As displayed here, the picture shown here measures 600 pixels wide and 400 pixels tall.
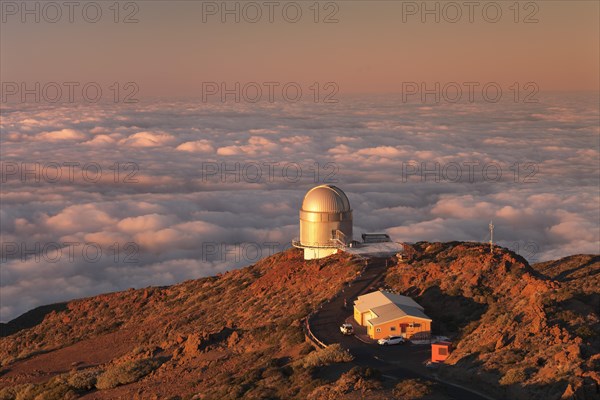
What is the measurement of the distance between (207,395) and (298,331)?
853 cm

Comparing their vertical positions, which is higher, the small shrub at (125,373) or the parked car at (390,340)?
the parked car at (390,340)

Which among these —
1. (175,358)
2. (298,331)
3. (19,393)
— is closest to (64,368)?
(19,393)

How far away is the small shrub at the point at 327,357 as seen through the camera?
113 ft

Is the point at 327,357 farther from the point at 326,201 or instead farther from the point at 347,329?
the point at 326,201

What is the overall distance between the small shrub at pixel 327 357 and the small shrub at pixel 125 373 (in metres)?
10.1

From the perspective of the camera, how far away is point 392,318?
3928 centimetres

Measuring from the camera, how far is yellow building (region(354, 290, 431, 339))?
128ft

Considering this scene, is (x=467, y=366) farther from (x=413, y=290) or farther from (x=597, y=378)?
(x=413, y=290)

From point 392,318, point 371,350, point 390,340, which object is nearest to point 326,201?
point 392,318

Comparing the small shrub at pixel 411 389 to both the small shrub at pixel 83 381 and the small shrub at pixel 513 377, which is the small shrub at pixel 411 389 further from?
the small shrub at pixel 83 381

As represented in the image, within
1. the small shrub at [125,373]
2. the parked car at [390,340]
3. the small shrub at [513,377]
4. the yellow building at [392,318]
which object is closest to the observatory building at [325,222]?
the yellow building at [392,318]

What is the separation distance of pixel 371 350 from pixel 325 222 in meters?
21.2

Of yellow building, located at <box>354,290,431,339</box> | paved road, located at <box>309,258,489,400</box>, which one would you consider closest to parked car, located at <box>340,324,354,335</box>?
paved road, located at <box>309,258,489,400</box>

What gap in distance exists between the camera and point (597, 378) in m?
28.7
